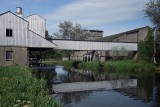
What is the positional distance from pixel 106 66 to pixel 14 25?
17311 millimetres

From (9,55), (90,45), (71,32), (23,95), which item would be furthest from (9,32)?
(71,32)

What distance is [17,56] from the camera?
3588cm

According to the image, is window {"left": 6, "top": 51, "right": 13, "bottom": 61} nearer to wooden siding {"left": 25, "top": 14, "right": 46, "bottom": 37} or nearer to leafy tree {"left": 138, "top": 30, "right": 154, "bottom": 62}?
wooden siding {"left": 25, "top": 14, "right": 46, "bottom": 37}

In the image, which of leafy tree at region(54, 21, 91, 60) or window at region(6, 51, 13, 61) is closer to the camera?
window at region(6, 51, 13, 61)

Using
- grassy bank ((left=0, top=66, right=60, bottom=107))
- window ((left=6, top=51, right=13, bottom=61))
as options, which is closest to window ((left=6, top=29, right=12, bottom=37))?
window ((left=6, top=51, right=13, bottom=61))

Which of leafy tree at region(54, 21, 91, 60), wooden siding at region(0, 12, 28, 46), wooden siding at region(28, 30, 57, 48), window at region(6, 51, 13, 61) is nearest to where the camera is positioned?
wooden siding at region(0, 12, 28, 46)

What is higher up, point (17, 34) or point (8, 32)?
point (8, 32)

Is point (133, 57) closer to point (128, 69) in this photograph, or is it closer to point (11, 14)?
point (128, 69)

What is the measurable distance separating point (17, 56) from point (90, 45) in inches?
557

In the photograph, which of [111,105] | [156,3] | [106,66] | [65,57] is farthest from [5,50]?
[65,57]

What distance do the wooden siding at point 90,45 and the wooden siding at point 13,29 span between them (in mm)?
6764

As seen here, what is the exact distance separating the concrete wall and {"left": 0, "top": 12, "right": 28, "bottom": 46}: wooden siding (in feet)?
2.08

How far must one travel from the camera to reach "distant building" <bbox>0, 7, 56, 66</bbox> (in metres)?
35.0

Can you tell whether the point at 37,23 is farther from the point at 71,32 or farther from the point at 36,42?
the point at 71,32
